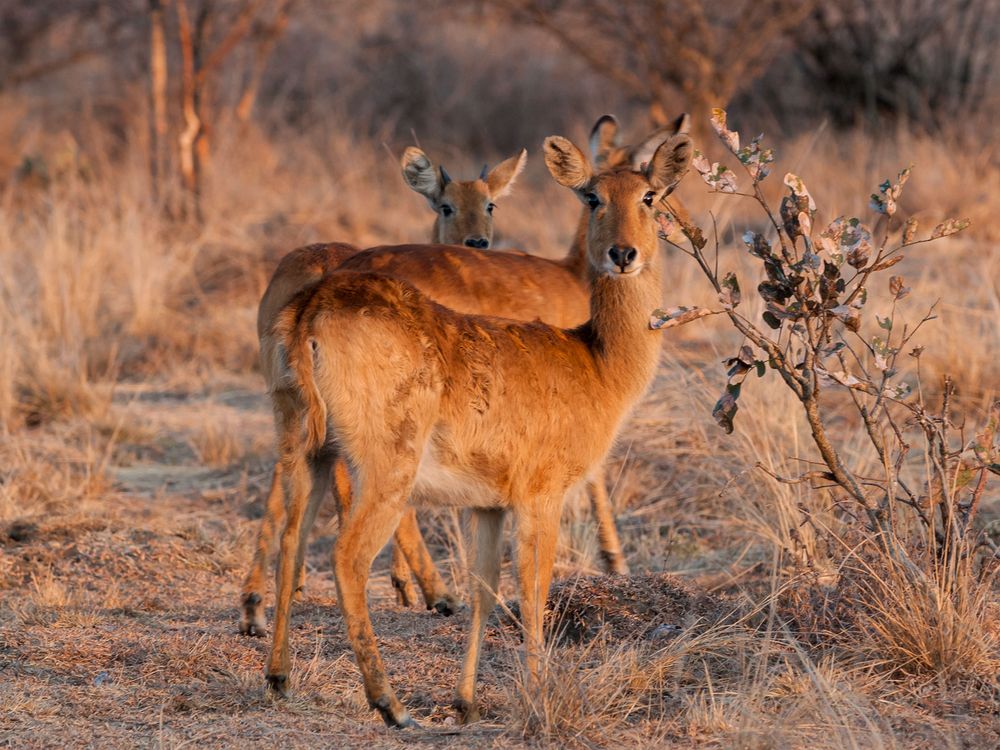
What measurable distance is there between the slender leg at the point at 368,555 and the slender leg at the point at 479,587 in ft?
0.82

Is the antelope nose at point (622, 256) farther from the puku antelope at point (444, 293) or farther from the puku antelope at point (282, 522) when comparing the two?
the puku antelope at point (282, 522)

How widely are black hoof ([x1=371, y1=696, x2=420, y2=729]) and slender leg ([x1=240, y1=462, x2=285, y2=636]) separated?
1310mm

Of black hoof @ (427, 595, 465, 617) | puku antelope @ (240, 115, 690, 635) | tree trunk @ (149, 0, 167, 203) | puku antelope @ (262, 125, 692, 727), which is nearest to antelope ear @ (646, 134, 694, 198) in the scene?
puku antelope @ (262, 125, 692, 727)

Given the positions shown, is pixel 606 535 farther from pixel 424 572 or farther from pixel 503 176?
pixel 503 176

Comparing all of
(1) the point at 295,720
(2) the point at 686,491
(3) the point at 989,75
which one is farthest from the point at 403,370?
(3) the point at 989,75

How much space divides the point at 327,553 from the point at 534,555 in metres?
2.75

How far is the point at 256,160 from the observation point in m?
17.5

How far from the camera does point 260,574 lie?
588 cm

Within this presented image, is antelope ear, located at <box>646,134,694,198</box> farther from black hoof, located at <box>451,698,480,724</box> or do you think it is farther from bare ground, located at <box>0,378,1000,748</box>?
black hoof, located at <box>451,698,480,724</box>

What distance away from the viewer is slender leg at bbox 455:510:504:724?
4664mm

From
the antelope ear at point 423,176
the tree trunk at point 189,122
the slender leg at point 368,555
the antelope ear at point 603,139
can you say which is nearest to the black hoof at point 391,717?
the slender leg at point 368,555

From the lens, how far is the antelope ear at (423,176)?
852 centimetres

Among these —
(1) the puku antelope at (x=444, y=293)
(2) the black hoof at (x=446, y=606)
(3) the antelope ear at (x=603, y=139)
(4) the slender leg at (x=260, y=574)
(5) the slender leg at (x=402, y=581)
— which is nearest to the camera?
(4) the slender leg at (x=260, y=574)

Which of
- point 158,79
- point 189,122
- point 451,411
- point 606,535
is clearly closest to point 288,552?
point 451,411
